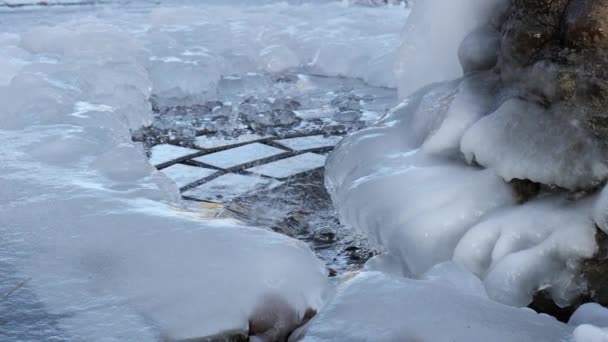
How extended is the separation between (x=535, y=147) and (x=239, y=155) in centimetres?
192

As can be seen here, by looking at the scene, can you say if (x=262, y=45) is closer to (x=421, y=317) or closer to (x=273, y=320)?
(x=273, y=320)

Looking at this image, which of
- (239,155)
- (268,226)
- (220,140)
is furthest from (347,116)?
(268,226)

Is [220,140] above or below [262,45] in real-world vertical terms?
below

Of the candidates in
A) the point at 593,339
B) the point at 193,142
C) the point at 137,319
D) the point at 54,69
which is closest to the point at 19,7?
the point at 54,69

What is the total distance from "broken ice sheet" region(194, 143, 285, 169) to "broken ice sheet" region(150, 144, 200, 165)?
133 mm

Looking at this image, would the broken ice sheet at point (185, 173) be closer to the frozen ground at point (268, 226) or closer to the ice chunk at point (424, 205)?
the frozen ground at point (268, 226)

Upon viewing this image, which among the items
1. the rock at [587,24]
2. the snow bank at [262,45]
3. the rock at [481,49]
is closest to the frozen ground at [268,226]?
the rock at [481,49]

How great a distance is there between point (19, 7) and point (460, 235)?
368 inches

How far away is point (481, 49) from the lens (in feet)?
8.27

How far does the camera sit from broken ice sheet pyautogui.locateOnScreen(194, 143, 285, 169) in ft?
11.5

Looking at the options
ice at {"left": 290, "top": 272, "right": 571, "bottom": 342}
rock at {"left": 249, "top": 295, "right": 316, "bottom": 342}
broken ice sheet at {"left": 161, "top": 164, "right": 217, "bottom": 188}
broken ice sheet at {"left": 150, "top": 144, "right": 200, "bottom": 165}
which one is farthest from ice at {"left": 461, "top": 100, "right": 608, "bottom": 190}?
broken ice sheet at {"left": 150, "top": 144, "right": 200, "bottom": 165}

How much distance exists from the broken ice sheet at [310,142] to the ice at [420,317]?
2.03m

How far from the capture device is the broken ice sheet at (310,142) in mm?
3793

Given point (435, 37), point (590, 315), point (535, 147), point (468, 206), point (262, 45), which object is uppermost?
point (435, 37)
